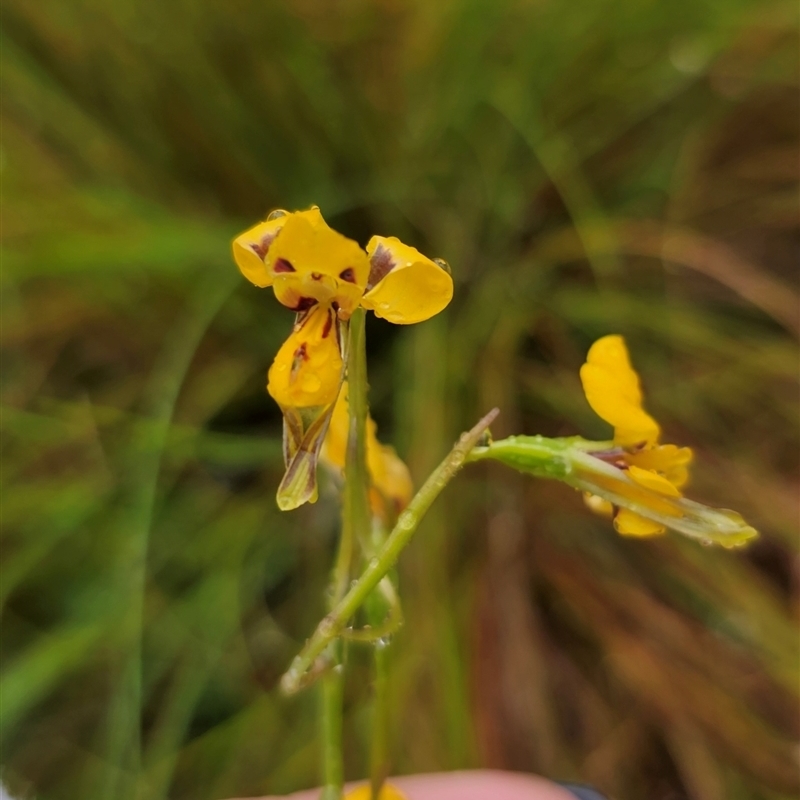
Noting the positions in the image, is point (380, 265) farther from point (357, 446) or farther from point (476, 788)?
point (476, 788)

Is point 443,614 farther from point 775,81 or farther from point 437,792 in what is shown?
point 775,81

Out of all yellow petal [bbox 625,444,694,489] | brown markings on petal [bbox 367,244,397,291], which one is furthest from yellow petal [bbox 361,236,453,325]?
yellow petal [bbox 625,444,694,489]

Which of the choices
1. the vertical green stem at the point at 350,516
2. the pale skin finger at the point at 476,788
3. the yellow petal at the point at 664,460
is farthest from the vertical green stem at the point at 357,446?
the pale skin finger at the point at 476,788

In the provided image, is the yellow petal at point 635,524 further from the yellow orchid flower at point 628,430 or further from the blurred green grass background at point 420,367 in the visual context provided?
the blurred green grass background at point 420,367

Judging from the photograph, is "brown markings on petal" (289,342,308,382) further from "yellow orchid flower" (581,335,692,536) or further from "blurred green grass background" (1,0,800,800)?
"blurred green grass background" (1,0,800,800)

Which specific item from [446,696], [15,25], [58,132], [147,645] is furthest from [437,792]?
A: [15,25]

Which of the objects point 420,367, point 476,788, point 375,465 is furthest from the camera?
point 420,367

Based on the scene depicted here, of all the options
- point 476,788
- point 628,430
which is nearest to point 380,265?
point 628,430
